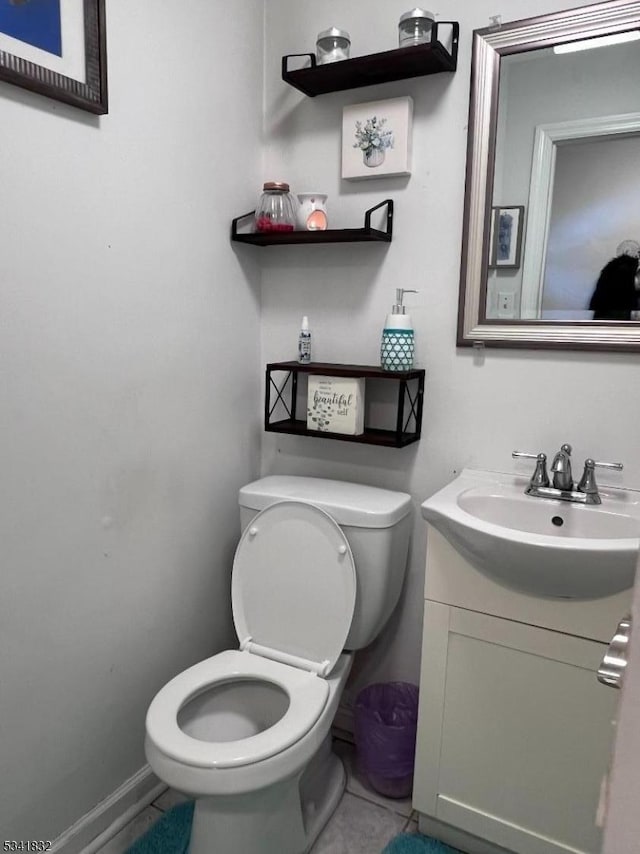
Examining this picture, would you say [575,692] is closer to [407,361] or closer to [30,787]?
[407,361]

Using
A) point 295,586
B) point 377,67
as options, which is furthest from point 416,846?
point 377,67

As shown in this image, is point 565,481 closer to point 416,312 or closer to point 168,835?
point 416,312

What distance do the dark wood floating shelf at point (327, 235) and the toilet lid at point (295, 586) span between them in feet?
2.28

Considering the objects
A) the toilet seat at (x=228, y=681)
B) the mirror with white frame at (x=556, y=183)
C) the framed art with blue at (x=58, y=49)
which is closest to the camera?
the framed art with blue at (x=58, y=49)

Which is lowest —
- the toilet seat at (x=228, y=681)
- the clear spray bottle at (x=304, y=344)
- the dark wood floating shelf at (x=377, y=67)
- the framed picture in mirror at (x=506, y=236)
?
the toilet seat at (x=228, y=681)

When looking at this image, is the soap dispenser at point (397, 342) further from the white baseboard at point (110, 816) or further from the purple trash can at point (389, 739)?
the white baseboard at point (110, 816)

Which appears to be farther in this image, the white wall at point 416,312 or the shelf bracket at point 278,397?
the shelf bracket at point 278,397

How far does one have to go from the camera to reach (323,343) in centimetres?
170

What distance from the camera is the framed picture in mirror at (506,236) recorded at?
1.39 m

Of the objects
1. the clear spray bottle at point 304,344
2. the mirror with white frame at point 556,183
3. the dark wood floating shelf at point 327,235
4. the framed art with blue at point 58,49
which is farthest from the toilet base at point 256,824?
the framed art with blue at point 58,49

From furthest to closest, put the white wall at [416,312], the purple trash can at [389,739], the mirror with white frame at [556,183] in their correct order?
the purple trash can at [389,739] < the white wall at [416,312] < the mirror with white frame at [556,183]

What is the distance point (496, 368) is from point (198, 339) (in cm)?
77

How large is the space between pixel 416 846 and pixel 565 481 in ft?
3.10

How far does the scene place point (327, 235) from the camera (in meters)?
1.51
